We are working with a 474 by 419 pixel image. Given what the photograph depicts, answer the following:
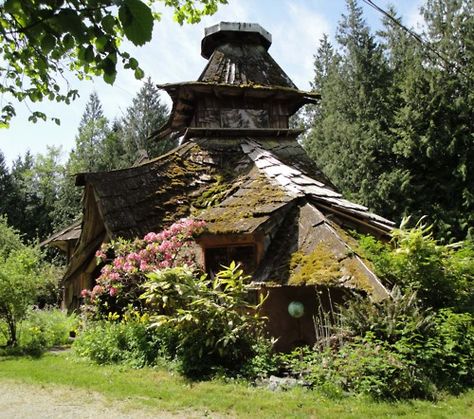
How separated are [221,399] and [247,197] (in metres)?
4.84

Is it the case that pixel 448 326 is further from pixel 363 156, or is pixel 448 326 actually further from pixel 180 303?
pixel 363 156

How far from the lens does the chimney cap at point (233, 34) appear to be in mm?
14039

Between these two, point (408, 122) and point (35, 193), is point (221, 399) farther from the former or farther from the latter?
point (35, 193)

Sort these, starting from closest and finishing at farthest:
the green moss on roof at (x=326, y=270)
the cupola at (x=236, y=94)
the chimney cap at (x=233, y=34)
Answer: the green moss on roof at (x=326, y=270), the cupola at (x=236, y=94), the chimney cap at (x=233, y=34)

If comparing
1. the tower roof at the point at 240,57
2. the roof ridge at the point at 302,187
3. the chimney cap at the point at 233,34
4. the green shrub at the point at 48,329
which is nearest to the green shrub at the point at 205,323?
the roof ridge at the point at 302,187

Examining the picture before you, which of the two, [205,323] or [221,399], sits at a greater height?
[205,323]

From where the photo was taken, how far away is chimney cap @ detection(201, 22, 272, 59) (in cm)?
1404

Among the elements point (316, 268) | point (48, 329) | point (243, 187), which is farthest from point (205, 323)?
point (48, 329)

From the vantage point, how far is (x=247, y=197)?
373 inches

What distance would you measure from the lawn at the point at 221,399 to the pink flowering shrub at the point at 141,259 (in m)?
2.02

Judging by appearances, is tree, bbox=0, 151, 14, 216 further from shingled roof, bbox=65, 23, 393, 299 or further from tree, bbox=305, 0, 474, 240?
shingled roof, bbox=65, 23, 393, 299

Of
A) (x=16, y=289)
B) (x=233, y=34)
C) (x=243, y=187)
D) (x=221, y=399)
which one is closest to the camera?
(x=221, y=399)

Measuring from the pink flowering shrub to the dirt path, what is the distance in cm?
251

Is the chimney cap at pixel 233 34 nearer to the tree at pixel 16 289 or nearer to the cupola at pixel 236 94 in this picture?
the cupola at pixel 236 94
